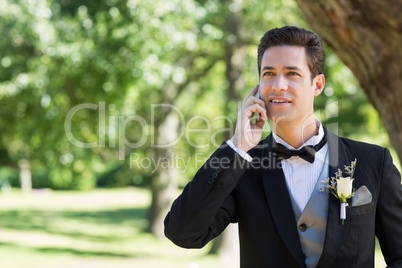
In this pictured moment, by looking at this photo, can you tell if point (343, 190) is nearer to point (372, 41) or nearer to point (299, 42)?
point (299, 42)

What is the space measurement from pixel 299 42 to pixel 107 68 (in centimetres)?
868

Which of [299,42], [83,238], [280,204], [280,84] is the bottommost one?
[83,238]

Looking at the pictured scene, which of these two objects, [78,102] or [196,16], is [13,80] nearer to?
[78,102]

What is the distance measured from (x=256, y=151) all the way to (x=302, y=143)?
21cm

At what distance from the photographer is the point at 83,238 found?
18.0 metres

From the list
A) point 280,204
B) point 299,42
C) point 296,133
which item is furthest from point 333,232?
point 299,42

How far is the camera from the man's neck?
2.45 metres

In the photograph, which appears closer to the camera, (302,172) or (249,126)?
(249,126)

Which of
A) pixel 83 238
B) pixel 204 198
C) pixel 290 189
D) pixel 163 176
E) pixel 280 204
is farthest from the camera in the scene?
pixel 83 238

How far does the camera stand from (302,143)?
245 centimetres

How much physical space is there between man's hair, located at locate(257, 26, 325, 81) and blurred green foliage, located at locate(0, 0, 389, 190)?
26.4 feet

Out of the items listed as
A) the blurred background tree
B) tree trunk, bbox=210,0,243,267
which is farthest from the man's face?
tree trunk, bbox=210,0,243,267

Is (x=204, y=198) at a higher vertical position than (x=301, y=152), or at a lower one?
lower

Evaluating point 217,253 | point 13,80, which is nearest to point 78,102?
point 13,80
